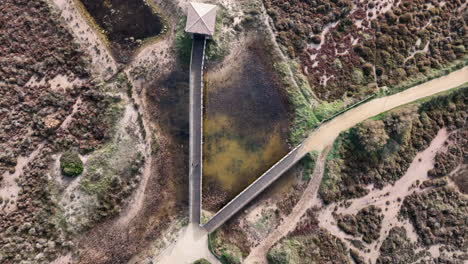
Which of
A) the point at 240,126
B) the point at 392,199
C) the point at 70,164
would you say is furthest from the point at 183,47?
the point at 392,199

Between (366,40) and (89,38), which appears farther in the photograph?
→ (366,40)

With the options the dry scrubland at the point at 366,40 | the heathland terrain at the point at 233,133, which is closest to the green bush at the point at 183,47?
the heathland terrain at the point at 233,133

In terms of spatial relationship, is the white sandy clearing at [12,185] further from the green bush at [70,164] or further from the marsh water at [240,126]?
the marsh water at [240,126]

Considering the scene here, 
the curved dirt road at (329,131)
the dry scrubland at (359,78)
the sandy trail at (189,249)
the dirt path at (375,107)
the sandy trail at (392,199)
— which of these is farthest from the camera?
the dirt path at (375,107)

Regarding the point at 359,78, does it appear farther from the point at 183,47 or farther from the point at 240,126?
the point at 183,47

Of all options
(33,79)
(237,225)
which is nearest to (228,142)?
(237,225)

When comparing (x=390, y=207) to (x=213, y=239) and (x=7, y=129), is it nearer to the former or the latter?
(x=213, y=239)

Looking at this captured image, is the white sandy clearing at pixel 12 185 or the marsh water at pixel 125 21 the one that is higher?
the marsh water at pixel 125 21

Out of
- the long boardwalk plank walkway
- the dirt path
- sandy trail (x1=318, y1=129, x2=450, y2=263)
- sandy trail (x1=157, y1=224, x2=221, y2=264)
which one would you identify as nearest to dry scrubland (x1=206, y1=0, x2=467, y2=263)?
sandy trail (x1=318, y1=129, x2=450, y2=263)
